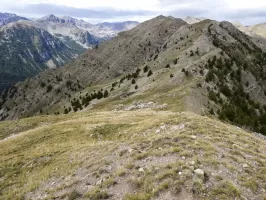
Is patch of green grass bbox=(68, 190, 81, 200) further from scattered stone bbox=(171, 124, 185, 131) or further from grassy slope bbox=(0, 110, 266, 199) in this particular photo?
scattered stone bbox=(171, 124, 185, 131)

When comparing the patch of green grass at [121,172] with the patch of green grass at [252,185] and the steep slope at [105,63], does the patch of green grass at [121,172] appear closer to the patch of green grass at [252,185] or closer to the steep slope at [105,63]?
the patch of green grass at [252,185]

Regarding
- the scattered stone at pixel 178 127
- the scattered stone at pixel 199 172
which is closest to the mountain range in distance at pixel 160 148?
the scattered stone at pixel 199 172

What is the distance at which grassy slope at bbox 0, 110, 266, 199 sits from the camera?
55.5 feet

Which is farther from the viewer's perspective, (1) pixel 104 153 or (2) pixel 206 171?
(1) pixel 104 153

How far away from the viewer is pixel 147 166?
19.7 m

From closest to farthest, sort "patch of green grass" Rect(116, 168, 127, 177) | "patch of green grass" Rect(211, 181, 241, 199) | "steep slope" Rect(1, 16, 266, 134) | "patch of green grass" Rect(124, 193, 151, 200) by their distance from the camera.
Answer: "patch of green grass" Rect(211, 181, 241, 199) < "patch of green grass" Rect(124, 193, 151, 200) < "patch of green grass" Rect(116, 168, 127, 177) < "steep slope" Rect(1, 16, 266, 134)

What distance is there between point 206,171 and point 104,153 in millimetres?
9208

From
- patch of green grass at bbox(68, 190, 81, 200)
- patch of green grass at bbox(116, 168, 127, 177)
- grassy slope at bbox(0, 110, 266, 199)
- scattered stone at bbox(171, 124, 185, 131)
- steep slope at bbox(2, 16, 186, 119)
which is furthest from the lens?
steep slope at bbox(2, 16, 186, 119)

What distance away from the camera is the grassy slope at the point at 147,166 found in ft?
55.5

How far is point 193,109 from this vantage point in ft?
160

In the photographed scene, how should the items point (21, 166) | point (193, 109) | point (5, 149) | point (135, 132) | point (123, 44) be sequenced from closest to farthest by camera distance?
point (21, 166), point (135, 132), point (5, 149), point (193, 109), point (123, 44)

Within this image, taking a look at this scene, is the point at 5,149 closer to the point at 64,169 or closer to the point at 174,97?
the point at 64,169

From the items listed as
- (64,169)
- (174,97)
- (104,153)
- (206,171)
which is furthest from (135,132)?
(174,97)

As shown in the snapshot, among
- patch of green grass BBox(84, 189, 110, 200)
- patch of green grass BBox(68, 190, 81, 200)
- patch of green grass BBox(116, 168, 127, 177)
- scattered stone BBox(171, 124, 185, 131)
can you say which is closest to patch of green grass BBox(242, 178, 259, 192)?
patch of green grass BBox(116, 168, 127, 177)
